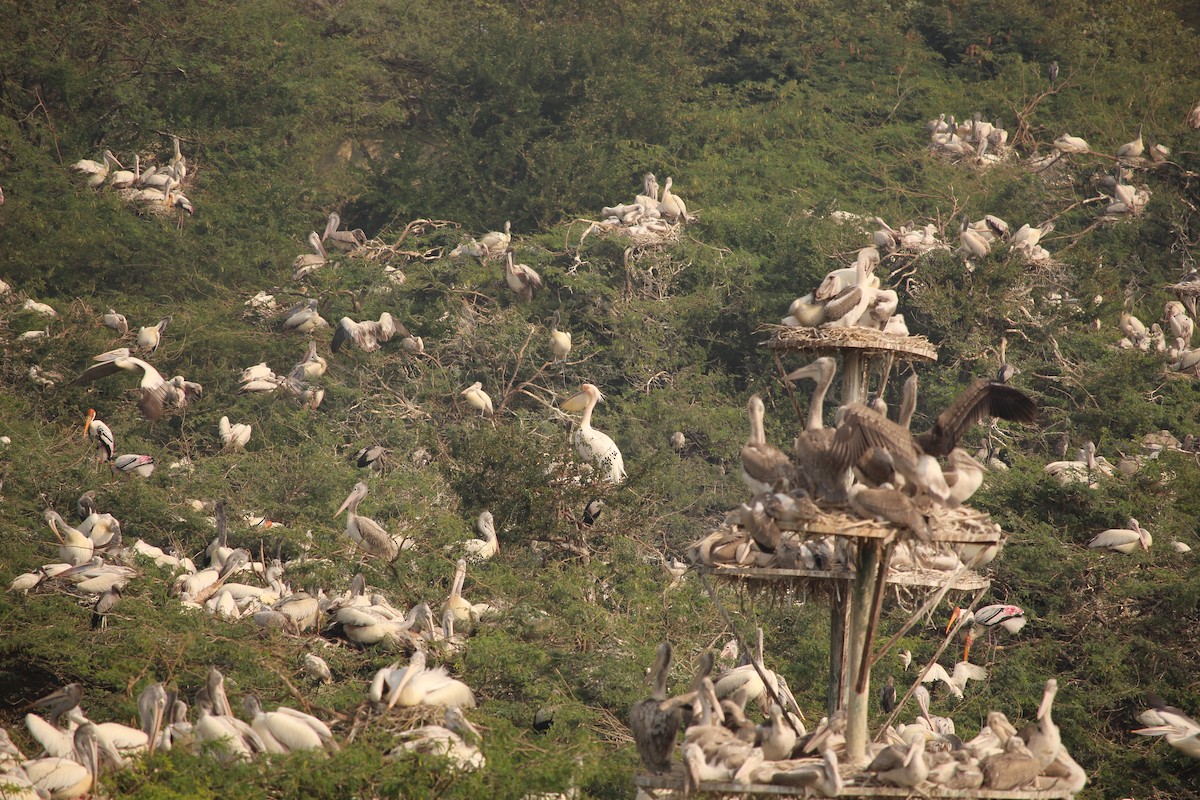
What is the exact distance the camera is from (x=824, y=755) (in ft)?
21.8

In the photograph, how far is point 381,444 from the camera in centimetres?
1570

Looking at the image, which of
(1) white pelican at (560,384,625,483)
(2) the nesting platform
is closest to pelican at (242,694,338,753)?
(2) the nesting platform

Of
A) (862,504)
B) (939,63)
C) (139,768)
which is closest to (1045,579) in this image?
(862,504)

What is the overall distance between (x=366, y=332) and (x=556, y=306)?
2.64 m

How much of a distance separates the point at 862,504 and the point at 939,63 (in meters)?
20.8

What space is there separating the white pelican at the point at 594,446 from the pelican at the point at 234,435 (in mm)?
3760

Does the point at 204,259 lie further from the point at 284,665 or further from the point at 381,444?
the point at 284,665

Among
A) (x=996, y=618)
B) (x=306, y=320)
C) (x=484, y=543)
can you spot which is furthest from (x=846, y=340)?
(x=306, y=320)

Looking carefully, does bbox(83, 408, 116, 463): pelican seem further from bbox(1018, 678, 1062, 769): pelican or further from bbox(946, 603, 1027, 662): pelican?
bbox(1018, 678, 1062, 769): pelican

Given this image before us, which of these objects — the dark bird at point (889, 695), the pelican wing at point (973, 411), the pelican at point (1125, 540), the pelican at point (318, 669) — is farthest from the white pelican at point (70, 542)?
the pelican at point (1125, 540)

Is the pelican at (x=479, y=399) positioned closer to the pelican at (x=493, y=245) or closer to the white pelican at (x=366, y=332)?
the white pelican at (x=366, y=332)

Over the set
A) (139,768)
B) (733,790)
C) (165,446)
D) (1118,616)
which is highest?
(733,790)

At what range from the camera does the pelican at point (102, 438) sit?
47.1 feet

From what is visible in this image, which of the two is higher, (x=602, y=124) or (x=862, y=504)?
(x=862, y=504)
